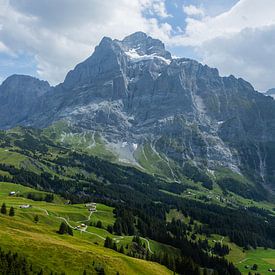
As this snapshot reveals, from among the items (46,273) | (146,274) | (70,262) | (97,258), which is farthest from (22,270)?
(146,274)

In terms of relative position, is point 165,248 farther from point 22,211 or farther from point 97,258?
point 97,258

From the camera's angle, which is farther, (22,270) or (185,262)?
(185,262)

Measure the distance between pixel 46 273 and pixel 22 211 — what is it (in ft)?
260

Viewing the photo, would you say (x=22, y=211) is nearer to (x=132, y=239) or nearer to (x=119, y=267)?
(x=132, y=239)

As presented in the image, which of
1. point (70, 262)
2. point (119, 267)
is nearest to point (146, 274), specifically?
point (119, 267)

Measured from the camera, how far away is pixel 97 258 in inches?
4437

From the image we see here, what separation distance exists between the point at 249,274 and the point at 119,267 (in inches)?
4014

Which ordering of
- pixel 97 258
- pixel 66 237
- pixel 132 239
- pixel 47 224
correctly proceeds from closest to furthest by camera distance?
pixel 97 258 → pixel 66 237 → pixel 47 224 → pixel 132 239

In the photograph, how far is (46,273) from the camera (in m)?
98.2

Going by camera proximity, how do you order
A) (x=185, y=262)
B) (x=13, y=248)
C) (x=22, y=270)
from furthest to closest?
(x=185, y=262), (x=13, y=248), (x=22, y=270)

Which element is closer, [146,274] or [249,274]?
[146,274]

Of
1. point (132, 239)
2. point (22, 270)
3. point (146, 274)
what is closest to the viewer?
point (22, 270)

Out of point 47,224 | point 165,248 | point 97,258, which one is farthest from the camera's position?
point 165,248

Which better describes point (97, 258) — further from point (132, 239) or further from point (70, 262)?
point (132, 239)
